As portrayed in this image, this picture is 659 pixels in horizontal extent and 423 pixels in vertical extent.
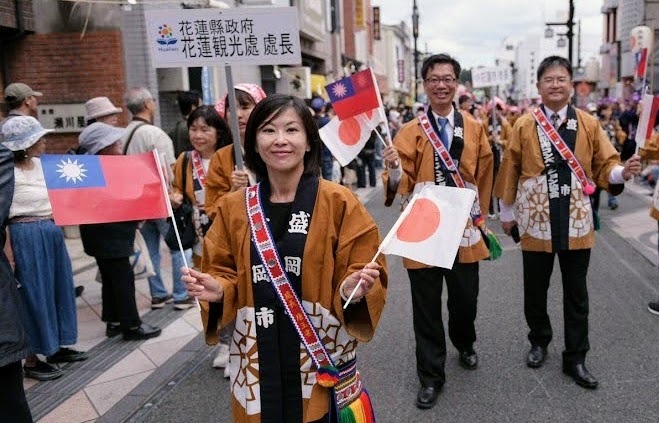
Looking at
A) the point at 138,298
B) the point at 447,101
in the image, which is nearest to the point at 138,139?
the point at 138,298

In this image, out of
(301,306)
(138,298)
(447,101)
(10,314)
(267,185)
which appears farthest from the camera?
(138,298)

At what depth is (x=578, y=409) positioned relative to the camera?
12.0 feet

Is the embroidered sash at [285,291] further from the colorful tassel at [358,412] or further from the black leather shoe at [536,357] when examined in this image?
the black leather shoe at [536,357]

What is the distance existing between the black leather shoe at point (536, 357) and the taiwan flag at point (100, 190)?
2.81 meters

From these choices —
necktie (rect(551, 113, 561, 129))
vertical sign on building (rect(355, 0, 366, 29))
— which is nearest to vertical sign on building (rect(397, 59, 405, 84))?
vertical sign on building (rect(355, 0, 366, 29))

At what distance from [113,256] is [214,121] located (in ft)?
4.89

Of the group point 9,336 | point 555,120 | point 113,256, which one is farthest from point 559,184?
point 113,256

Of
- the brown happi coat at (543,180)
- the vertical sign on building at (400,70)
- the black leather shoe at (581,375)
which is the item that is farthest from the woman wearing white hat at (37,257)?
the vertical sign on building at (400,70)

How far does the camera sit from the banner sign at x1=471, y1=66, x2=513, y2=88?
13.9 metres

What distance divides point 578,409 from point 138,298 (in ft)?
14.7

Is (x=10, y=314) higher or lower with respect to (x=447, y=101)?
lower

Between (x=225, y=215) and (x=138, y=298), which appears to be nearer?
(x=225, y=215)

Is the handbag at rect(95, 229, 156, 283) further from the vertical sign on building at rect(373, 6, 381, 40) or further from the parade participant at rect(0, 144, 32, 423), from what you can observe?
the vertical sign on building at rect(373, 6, 381, 40)

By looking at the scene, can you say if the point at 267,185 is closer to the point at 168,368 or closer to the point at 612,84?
the point at 168,368
